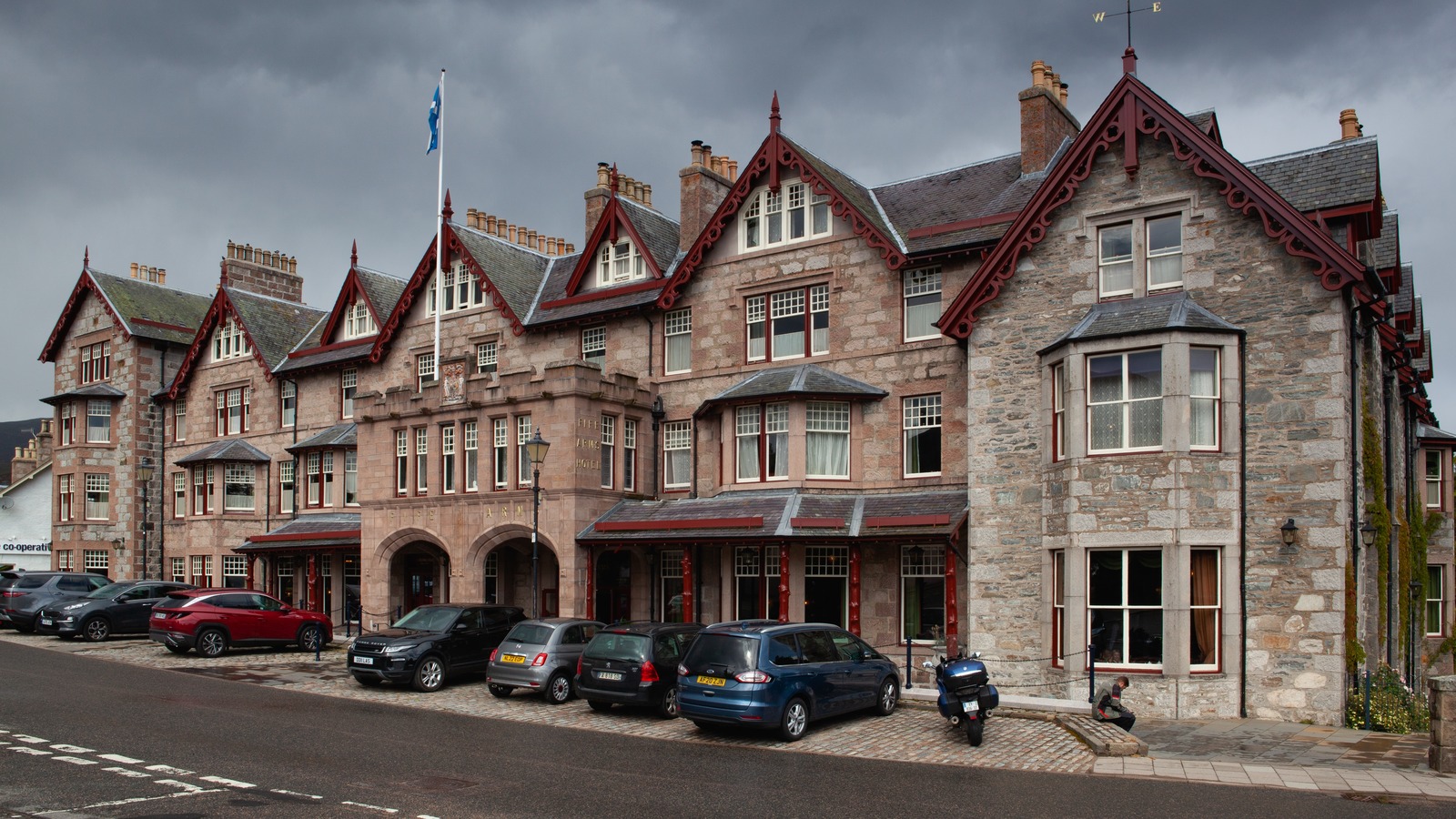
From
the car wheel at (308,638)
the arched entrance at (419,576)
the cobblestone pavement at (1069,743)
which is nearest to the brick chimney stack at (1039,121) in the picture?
the cobblestone pavement at (1069,743)

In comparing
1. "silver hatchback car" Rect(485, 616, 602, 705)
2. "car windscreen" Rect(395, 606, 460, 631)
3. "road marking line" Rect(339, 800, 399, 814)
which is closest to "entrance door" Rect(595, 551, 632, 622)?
"car windscreen" Rect(395, 606, 460, 631)

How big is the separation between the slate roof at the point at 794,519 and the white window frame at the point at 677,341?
12.5ft

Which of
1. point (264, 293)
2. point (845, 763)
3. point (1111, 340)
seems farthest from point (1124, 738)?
point (264, 293)

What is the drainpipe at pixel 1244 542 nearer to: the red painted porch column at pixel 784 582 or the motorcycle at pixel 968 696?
the motorcycle at pixel 968 696

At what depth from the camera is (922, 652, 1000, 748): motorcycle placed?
675 inches

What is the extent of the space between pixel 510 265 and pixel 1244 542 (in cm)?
2271

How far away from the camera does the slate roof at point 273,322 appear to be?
42281mm

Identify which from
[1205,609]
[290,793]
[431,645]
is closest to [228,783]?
[290,793]

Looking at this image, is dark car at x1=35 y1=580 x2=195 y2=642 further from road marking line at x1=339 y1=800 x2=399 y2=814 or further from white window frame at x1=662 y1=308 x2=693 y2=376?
road marking line at x1=339 y1=800 x2=399 y2=814

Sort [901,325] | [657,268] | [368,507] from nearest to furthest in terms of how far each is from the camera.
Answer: [901,325] → [657,268] → [368,507]

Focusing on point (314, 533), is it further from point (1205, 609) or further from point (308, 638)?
point (1205, 609)

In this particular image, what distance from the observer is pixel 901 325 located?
27047 mm

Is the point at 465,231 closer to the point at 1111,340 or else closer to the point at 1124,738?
the point at 1111,340

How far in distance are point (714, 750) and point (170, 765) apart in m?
6.85
